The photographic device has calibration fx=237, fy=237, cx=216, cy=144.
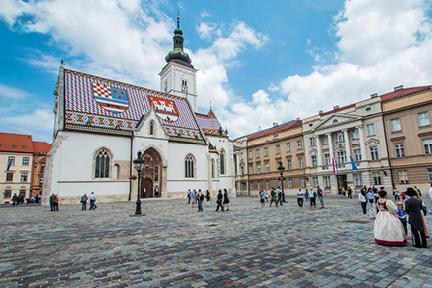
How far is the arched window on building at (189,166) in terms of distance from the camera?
35094 mm

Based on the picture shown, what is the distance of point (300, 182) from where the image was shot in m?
41.1

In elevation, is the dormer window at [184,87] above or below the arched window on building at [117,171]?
above

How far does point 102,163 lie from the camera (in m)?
27.6

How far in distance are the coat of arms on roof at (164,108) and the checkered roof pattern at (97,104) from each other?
631 millimetres

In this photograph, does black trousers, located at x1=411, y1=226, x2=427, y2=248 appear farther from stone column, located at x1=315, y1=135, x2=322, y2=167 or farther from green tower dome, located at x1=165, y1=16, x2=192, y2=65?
green tower dome, located at x1=165, y1=16, x2=192, y2=65

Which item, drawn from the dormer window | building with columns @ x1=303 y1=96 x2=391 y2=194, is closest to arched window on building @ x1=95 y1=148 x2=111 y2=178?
building with columns @ x1=303 y1=96 x2=391 y2=194

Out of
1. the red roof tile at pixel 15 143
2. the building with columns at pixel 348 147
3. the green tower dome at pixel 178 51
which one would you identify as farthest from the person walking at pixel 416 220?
the red roof tile at pixel 15 143

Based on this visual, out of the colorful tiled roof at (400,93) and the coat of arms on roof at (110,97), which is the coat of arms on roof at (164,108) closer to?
the coat of arms on roof at (110,97)

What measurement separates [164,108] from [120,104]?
6.91m

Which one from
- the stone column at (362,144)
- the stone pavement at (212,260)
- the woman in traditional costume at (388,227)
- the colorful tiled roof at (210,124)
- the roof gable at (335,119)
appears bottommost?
the stone pavement at (212,260)

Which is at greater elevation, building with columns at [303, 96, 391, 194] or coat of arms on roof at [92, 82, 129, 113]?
coat of arms on roof at [92, 82, 129, 113]

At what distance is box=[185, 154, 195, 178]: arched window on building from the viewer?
1382 inches

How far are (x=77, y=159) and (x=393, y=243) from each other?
2771 cm

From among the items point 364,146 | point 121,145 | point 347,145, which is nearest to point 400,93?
point 364,146
